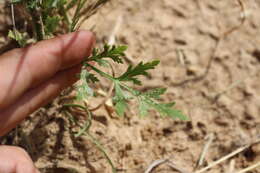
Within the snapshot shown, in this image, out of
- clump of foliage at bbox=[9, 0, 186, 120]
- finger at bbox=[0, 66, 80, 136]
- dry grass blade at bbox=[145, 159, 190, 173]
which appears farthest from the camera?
dry grass blade at bbox=[145, 159, 190, 173]

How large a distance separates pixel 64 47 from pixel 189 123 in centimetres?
82

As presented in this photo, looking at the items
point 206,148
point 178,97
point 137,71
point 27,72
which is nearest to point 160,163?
point 206,148

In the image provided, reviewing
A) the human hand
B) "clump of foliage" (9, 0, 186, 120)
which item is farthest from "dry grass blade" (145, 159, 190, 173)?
the human hand

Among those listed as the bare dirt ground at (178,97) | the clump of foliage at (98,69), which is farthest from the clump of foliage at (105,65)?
the bare dirt ground at (178,97)

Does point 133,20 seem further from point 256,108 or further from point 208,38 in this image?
point 256,108

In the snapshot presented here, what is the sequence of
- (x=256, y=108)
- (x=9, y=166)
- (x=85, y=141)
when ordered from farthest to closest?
(x=256, y=108) < (x=85, y=141) < (x=9, y=166)

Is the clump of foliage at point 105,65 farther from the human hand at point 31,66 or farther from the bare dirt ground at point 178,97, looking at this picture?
the bare dirt ground at point 178,97

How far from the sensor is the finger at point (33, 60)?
174cm

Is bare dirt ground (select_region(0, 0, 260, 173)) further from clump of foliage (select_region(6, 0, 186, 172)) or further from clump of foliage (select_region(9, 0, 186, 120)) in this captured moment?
clump of foliage (select_region(9, 0, 186, 120))

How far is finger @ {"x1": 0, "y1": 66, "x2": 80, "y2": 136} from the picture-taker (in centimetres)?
182

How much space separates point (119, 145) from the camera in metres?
2.08

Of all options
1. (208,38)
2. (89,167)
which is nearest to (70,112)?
(89,167)

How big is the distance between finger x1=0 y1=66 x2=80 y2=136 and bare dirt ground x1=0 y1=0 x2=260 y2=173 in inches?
8.9

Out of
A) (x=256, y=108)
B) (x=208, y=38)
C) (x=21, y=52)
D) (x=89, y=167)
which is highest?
(x=21, y=52)
